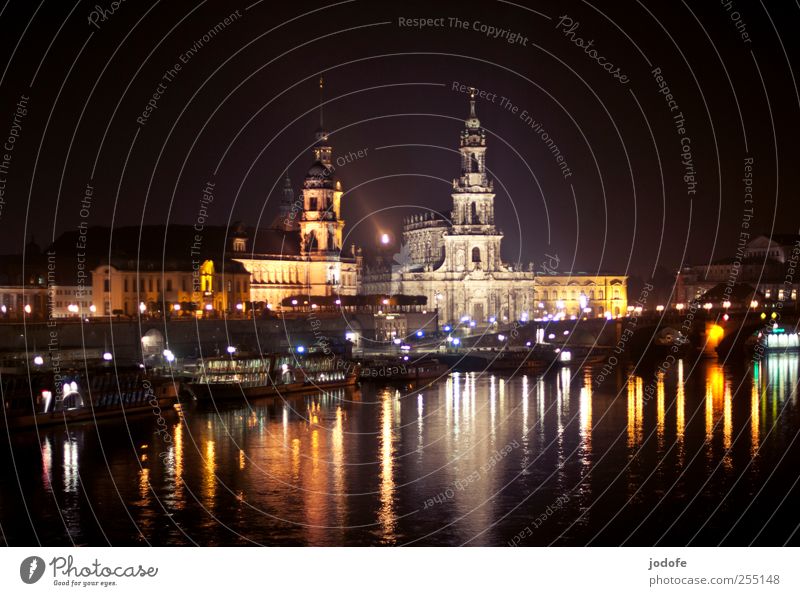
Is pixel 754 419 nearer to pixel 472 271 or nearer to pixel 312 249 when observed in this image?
pixel 472 271

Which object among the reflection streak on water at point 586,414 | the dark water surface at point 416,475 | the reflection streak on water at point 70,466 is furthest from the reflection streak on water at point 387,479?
the reflection streak on water at point 70,466

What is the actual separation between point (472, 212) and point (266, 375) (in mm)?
59849

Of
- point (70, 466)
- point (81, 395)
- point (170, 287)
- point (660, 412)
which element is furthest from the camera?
point (170, 287)

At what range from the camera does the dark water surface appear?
35.2m

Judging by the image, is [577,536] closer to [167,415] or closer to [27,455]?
[27,455]

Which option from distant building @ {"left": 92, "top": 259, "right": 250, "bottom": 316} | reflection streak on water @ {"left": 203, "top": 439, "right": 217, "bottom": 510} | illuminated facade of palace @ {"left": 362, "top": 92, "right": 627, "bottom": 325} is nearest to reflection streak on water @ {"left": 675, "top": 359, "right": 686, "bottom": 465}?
reflection streak on water @ {"left": 203, "top": 439, "right": 217, "bottom": 510}

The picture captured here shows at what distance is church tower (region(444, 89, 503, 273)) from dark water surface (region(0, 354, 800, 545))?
59.6m

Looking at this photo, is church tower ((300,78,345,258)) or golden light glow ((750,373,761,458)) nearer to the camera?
golden light glow ((750,373,761,458))

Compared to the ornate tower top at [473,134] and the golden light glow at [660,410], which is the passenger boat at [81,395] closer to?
the golden light glow at [660,410]

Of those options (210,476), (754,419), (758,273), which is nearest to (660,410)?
(754,419)

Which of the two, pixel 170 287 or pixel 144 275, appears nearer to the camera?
pixel 144 275

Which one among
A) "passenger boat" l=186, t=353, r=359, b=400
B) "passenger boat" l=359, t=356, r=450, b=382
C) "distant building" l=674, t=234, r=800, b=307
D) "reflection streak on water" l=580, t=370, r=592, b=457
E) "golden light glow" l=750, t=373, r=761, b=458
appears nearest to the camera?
"golden light glow" l=750, t=373, r=761, b=458

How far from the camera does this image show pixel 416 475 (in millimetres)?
43062

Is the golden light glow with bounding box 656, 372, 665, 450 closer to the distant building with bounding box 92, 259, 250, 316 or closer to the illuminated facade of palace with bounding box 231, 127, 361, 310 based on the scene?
the distant building with bounding box 92, 259, 250, 316
